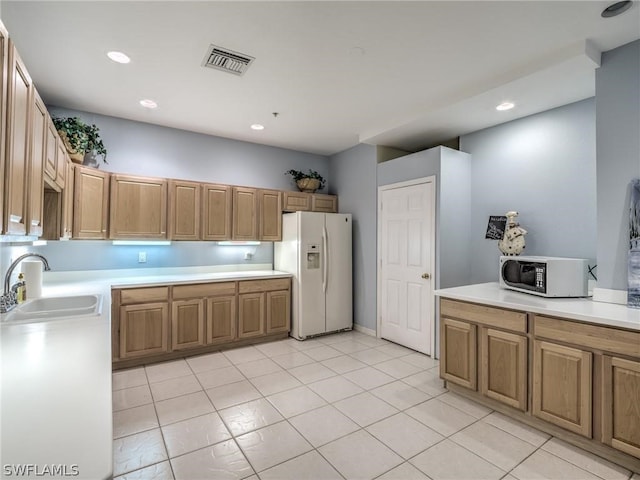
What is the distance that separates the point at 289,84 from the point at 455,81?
1.43 meters

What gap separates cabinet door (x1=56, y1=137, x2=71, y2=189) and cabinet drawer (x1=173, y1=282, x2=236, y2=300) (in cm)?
143

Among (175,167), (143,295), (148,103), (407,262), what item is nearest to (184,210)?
(175,167)

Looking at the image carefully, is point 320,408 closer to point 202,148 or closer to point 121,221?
point 121,221

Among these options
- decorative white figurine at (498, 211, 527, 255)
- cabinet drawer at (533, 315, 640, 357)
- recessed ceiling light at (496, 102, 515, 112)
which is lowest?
cabinet drawer at (533, 315, 640, 357)

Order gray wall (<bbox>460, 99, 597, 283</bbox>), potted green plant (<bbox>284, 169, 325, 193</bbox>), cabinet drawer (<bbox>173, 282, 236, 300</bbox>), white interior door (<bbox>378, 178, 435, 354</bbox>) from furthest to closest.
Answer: potted green plant (<bbox>284, 169, 325, 193</bbox>) → white interior door (<bbox>378, 178, 435, 354</bbox>) → cabinet drawer (<bbox>173, 282, 236, 300</bbox>) → gray wall (<bbox>460, 99, 597, 283</bbox>)

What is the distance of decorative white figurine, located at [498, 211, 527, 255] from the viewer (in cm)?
299

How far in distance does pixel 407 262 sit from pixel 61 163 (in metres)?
3.55

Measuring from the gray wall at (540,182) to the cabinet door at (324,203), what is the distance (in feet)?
6.48

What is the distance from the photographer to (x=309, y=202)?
4.71m

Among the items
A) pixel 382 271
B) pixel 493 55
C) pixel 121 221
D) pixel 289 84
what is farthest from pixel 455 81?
pixel 121 221

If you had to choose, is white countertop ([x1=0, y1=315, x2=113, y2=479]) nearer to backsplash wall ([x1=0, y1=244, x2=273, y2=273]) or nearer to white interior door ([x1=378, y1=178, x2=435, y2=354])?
backsplash wall ([x1=0, y1=244, x2=273, y2=273])

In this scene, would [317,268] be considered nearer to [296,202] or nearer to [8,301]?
[296,202]

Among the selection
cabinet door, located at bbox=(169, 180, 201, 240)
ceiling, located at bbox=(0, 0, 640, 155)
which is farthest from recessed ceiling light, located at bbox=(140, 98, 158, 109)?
cabinet door, located at bbox=(169, 180, 201, 240)

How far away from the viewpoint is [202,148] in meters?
4.16
